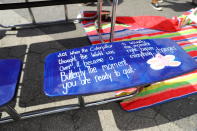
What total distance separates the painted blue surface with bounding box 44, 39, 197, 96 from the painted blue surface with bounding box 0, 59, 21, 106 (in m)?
0.22

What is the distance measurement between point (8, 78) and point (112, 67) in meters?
0.78

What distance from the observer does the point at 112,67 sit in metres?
1.26

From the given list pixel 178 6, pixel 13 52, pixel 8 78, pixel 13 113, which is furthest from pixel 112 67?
pixel 178 6

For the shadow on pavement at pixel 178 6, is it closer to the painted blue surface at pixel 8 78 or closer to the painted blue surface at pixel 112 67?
the painted blue surface at pixel 112 67

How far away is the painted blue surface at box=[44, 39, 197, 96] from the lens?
3.72 feet

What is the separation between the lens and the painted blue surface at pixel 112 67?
1.13 m

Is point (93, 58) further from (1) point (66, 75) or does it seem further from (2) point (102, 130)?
(2) point (102, 130)

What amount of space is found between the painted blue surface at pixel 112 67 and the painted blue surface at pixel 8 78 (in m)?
0.22

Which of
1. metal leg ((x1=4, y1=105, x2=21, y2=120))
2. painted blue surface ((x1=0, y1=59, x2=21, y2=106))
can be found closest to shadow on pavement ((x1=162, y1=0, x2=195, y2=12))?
painted blue surface ((x1=0, y1=59, x2=21, y2=106))

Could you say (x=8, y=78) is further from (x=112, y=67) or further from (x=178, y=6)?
(x=178, y=6)

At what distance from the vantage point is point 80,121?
1.50m

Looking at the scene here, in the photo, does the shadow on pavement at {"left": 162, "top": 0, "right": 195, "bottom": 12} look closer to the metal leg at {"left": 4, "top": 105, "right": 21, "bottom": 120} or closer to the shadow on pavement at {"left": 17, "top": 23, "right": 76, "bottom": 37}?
the shadow on pavement at {"left": 17, "top": 23, "right": 76, "bottom": 37}

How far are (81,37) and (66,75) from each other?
53.1 inches

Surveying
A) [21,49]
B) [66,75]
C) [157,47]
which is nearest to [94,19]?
[21,49]
